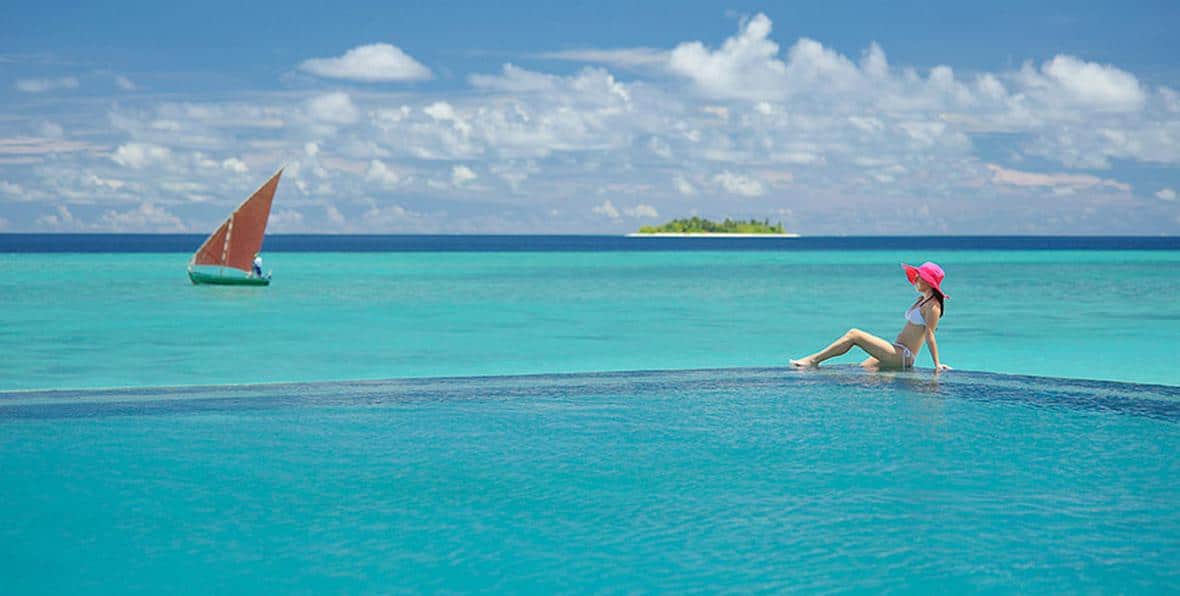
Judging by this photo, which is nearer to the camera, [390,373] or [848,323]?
[390,373]

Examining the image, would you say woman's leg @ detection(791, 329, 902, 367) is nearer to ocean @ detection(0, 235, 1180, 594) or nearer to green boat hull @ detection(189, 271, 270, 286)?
Answer: ocean @ detection(0, 235, 1180, 594)

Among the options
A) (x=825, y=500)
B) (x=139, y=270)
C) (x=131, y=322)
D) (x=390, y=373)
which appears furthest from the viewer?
(x=139, y=270)

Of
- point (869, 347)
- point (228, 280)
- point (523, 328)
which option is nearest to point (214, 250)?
point (228, 280)

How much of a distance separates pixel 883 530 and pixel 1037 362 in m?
13.7

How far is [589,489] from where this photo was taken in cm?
733

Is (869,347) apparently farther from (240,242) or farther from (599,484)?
(240,242)

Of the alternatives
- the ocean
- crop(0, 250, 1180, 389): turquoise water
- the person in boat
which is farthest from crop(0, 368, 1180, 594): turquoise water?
crop(0, 250, 1180, 389): turquoise water

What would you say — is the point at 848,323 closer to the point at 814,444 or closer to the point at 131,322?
the point at 131,322

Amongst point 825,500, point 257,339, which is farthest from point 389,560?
point 257,339

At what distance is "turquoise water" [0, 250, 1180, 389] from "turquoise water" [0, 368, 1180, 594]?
713 centimetres

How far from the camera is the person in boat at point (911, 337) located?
36.6ft

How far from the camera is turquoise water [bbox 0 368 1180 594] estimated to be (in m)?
5.81

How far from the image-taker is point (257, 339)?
22.5m

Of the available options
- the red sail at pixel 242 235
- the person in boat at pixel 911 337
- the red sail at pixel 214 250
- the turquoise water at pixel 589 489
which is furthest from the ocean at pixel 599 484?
the red sail at pixel 214 250
